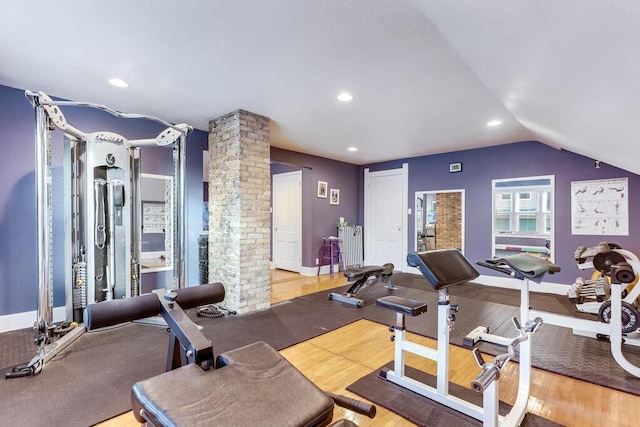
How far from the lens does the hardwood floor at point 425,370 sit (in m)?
1.80

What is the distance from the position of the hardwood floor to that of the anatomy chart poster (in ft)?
10.8

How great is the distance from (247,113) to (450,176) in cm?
414

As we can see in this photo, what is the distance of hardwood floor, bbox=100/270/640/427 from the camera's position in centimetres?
180

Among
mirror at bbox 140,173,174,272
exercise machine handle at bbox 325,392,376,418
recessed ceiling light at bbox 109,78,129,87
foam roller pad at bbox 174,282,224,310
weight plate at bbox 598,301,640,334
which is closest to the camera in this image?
exercise machine handle at bbox 325,392,376,418

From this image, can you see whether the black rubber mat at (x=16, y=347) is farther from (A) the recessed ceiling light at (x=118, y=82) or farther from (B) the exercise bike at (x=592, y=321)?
(B) the exercise bike at (x=592, y=321)

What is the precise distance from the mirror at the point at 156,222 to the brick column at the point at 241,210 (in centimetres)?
67

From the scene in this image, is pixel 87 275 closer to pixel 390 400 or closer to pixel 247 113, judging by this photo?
pixel 247 113

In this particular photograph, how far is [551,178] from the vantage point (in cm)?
479

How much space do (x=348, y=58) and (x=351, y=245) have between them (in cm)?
482

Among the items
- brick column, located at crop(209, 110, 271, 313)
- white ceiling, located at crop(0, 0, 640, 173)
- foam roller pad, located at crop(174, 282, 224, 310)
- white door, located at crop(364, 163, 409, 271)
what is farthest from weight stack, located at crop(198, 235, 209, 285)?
white door, located at crop(364, 163, 409, 271)

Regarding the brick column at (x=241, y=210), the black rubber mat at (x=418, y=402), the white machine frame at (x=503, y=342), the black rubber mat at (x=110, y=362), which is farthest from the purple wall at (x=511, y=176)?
the black rubber mat at (x=418, y=402)

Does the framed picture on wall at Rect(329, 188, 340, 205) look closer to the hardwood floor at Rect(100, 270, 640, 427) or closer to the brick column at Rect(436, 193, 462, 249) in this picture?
the brick column at Rect(436, 193, 462, 249)

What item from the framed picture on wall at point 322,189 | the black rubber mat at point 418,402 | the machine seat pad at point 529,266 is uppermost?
the framed picture on wall at point 322,189

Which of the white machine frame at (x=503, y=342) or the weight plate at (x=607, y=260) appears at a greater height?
the weight plate at (x=607, y=260)
